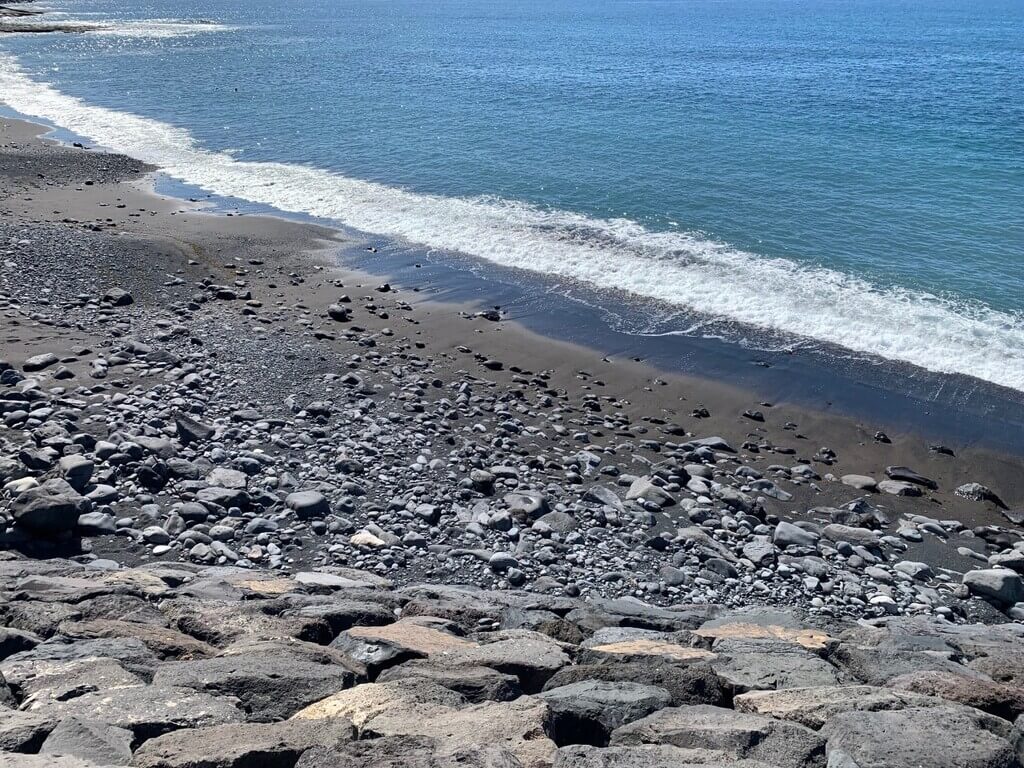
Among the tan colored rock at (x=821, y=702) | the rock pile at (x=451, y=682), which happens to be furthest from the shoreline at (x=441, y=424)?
the tan colored rock at (x=821, y=702)

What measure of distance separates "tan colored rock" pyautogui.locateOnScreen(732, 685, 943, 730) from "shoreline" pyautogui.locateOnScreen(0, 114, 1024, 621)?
3.77 meters

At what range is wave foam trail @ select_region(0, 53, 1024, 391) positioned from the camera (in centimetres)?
1941

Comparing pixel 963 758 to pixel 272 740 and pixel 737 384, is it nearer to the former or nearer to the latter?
pixel 272 740

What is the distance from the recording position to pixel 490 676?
6.68 m

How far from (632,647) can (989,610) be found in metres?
5.89

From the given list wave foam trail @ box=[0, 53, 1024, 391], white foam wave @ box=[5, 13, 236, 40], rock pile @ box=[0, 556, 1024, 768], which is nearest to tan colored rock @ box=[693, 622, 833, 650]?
rock pile @ box=[0, 556, 1024, 768]

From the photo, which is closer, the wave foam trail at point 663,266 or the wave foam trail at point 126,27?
the wave foam trail at point 663,266

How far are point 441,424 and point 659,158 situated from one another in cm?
2443

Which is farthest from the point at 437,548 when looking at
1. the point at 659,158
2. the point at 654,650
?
the point at 659,158

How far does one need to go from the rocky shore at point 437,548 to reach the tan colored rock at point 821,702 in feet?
0.13

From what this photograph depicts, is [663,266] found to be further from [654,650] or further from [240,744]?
[240,744]

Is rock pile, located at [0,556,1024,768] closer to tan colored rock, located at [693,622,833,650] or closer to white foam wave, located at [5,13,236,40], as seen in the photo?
tan colored rock, located at [693,622,833,650]

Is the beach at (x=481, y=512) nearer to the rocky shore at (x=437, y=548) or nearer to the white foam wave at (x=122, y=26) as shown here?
the rocky shore at (x=437, y=548)

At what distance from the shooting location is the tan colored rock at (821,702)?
6.19 metres
